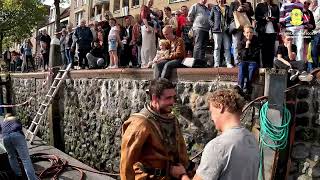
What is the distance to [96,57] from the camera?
12.6 meters

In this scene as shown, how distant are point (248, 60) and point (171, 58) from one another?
1.80 metres

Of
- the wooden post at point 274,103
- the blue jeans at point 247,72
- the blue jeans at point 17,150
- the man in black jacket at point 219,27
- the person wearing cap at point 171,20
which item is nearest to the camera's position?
the wooden post at point 274,103

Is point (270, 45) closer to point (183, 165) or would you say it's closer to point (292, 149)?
point (292, 149)

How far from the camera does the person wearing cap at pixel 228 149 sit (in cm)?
291

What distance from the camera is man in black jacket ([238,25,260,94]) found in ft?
21.1

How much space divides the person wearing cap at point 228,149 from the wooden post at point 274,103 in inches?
119

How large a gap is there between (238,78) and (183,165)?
2820mm

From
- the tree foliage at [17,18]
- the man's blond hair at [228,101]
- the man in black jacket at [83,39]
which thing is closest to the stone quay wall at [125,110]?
the man in black jacket at [83,39]

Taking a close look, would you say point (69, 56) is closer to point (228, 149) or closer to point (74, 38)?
point (74, 38)

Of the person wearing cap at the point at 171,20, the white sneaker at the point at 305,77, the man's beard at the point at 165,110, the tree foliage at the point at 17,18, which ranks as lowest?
the man's beard at the point at 165,110

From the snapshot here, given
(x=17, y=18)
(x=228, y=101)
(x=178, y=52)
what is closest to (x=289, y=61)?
(x=178, y=52)

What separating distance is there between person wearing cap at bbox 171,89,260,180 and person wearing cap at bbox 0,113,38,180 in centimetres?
568

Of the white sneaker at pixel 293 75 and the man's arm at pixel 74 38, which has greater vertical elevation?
the man's arm at pixel 74 38

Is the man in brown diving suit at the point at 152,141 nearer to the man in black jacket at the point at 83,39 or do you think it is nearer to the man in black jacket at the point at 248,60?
the man in black jacket at the point at 248,60
